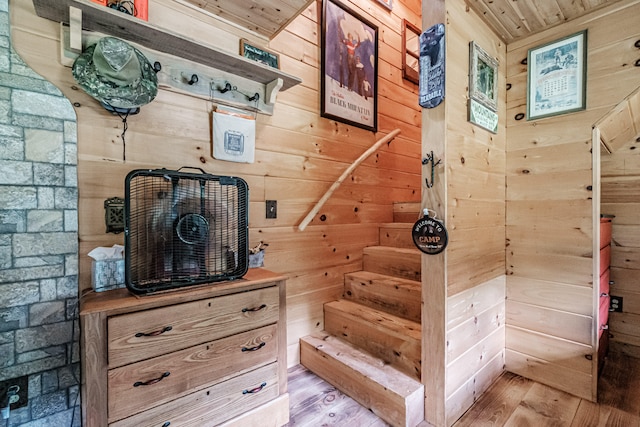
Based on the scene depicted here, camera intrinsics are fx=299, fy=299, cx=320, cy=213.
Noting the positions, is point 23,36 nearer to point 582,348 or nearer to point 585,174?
point 585,174

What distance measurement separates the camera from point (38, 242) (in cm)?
121

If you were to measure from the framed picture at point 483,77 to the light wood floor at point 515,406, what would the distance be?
176cm

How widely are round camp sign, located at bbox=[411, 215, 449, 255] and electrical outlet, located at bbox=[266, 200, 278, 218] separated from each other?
2.86ft

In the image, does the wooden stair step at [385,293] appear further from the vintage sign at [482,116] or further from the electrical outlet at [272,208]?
the vintage sign at [482,116]

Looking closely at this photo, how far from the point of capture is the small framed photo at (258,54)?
175 cm

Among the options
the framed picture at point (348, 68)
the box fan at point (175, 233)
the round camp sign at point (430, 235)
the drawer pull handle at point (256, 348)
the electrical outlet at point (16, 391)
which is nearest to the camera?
the electrical outlet at point (16, 391)

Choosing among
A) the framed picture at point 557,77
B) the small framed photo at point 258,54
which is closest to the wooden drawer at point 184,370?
the small framed photo at point 258,54

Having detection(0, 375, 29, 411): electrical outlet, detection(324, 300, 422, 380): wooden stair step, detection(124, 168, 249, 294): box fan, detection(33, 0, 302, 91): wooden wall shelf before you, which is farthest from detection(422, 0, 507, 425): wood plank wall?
detection(0, 375, 29, 411): electrical outlet

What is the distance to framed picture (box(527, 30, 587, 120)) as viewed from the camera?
176 centimetres

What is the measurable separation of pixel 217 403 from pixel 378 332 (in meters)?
0.98

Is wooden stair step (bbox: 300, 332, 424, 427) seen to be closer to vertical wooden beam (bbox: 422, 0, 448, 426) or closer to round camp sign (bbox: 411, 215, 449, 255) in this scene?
vertical wooden beam (bbox: 422, 0, 448, 426)

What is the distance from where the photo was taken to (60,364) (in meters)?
1.25

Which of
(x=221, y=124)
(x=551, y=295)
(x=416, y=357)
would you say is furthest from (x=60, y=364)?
(x=551, y=295)

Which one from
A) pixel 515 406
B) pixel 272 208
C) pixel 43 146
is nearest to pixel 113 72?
pixel 43 146
